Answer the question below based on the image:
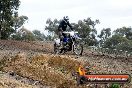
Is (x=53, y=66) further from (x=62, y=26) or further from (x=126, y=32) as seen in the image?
(x=126, y=32)

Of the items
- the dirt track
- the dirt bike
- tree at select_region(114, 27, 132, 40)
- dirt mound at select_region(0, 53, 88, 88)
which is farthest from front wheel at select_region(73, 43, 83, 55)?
tree at select_region(114, 27, 132, 40)

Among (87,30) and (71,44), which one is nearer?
(71,44)

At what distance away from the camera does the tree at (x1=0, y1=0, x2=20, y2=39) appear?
4308cm

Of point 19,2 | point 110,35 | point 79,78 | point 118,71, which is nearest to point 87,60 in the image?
point 118,71

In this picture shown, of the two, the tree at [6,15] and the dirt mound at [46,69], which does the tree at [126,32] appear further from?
the dirt mound at [46,69]

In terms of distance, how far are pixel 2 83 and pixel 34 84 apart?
7.84ft

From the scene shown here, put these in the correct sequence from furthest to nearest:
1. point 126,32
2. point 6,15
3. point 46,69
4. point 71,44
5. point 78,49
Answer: point 126,32
point 6,15
point 78,49
point 71,44
point 46,69

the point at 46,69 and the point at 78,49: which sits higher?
the point at 78,49


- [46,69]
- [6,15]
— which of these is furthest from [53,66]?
[6,15]

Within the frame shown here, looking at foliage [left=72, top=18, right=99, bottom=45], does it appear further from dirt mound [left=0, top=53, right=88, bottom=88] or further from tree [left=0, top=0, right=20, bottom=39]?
dirt mound [left=0, top=53, right=88, bottom=88]

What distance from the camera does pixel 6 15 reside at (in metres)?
44.5

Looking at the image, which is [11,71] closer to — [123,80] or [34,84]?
[34,84]

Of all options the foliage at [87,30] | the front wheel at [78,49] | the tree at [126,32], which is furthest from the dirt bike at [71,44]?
the tree at [126,32]

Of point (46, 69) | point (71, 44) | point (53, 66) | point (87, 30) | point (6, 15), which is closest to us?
point (46, 69)
